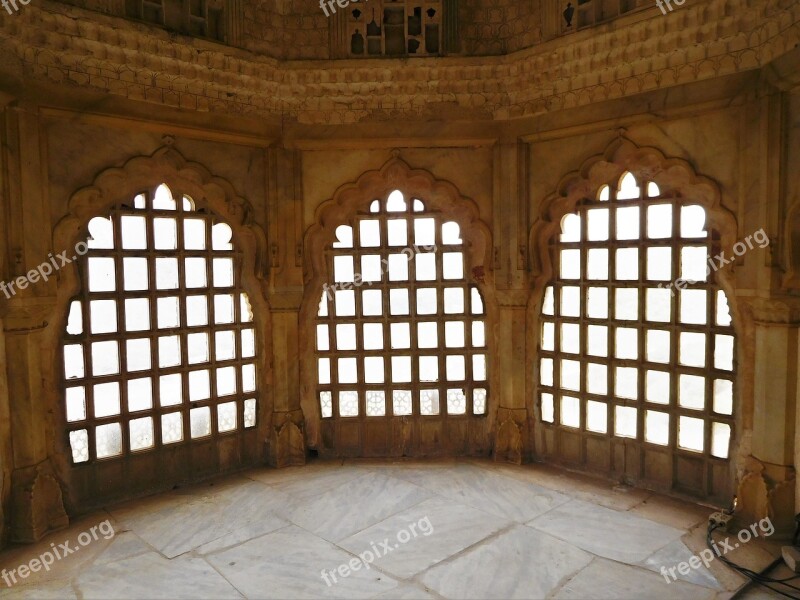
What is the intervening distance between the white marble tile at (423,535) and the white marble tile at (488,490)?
15cm

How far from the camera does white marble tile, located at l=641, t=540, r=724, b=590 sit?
3715 millimetres

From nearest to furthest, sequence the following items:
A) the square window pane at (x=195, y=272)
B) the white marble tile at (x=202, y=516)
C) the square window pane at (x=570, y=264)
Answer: the white marble tile at (x=202, y=516) → the square window pane at (x=195, y=272) → the square window pane at (x=570, y=264)

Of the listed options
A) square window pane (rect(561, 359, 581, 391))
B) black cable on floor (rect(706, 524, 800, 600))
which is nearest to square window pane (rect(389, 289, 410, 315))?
square window pane (rect(561, 359, 581, 391))

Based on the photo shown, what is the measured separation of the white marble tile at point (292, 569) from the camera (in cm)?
367

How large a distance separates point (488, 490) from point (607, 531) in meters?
1.09

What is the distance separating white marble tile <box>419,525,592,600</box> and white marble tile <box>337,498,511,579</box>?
115 mm

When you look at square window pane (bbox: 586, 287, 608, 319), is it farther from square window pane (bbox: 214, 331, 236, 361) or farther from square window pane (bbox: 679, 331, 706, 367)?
square window pane (bbox: 214, 331, 236, 361)

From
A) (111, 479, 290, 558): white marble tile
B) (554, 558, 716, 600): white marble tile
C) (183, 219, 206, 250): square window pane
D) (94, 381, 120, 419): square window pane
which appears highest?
(183, 219, 206, 250): square window pane

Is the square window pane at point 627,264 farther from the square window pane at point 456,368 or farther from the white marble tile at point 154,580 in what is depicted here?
the white marble tile at point 154,580

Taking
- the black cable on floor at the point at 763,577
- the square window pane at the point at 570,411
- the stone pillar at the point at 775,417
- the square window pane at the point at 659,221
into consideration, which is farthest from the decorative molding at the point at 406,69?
the black cable on floor at the point at 763,577

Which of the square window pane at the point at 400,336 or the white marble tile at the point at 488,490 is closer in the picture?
the white marble tile at the point at 488,490

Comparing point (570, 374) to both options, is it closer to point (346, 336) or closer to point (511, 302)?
point (511, 302)

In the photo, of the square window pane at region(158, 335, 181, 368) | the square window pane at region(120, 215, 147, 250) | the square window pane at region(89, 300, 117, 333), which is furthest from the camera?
the square window pane at region(158, 335, 181, 368)

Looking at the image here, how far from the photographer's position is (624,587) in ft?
12.0
